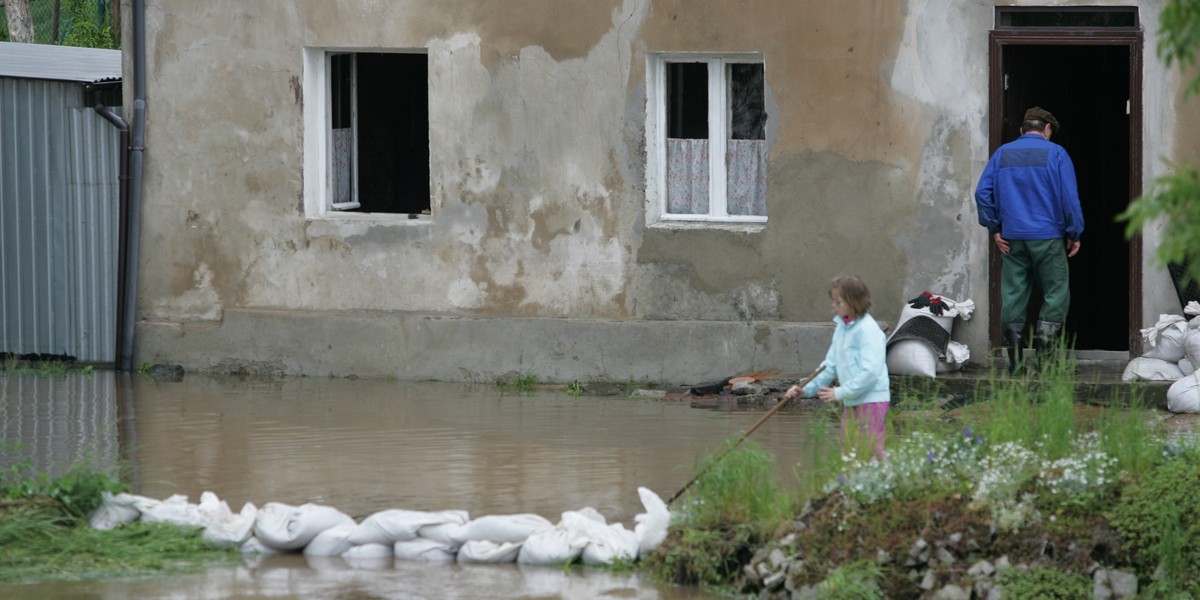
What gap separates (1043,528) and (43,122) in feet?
35.3

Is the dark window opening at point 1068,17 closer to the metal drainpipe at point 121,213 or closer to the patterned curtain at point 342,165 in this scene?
the patterned curtain at point 342,165

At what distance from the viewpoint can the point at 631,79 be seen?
13711mm

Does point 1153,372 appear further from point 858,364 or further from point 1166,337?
point 858,364

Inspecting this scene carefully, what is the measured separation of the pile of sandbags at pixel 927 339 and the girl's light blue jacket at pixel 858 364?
384 centimetres

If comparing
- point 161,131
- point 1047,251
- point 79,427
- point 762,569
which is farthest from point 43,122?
point 762,569

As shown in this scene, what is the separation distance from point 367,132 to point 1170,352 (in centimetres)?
727

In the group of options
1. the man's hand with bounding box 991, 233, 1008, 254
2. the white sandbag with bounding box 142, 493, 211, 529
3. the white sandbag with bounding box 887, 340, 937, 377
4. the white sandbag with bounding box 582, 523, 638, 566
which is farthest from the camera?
the man's hand with bounding box 991, 233, 1008, 254

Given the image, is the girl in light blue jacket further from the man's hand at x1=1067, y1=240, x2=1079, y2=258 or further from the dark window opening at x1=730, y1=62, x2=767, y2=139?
the dark window opening at x1=730, y1=62, x2=767, y2=139

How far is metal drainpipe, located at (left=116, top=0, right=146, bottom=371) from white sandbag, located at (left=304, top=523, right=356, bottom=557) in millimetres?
7224

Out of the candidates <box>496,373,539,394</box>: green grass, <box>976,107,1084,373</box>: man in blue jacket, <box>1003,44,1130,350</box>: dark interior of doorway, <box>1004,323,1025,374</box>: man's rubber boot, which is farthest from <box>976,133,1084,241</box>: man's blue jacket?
<box>496,373,539,394</box>: green grass

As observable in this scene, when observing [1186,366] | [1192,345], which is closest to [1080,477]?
[1192,345]

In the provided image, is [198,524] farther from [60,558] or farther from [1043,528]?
[1043,528]

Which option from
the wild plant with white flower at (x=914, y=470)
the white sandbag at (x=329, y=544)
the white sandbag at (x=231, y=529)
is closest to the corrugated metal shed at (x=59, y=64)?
the white sandbag at (x=231, y=529)

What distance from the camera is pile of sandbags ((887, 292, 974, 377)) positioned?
1259 centimetres
